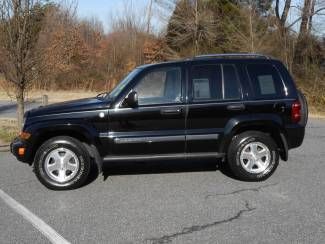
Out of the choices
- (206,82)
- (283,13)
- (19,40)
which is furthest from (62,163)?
(283,13)

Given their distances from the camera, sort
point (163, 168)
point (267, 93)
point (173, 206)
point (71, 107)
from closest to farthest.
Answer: point (173, 206) → point (71, 107) → point (267, 93) → point (163, 168)

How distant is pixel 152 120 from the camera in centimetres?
670

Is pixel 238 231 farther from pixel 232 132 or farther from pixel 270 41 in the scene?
pixel 270 41

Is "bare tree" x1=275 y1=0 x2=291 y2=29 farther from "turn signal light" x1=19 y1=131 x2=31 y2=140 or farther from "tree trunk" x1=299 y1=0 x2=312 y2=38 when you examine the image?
"turn signal light" x1=19 y1=131 x2=31 y2=140

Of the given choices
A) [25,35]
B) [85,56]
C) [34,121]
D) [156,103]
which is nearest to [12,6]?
[25,35]

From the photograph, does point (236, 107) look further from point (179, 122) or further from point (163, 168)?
point (163, 168)

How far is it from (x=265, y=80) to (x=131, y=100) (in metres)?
2.09

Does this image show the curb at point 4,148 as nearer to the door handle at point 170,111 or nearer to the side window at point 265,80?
the door handle at point 170,111

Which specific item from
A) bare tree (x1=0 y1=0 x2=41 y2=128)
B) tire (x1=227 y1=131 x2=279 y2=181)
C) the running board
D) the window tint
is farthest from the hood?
bare tree (x1=0 y1=0 x2=41 y2=128)

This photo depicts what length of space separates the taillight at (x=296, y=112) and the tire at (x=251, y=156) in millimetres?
463

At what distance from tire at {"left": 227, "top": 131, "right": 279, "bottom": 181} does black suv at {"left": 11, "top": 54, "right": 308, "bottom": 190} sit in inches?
0.6

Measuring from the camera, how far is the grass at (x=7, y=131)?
37.5 ft

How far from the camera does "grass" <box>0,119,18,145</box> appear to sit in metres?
11.4

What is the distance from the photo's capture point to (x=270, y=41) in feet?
86.8
